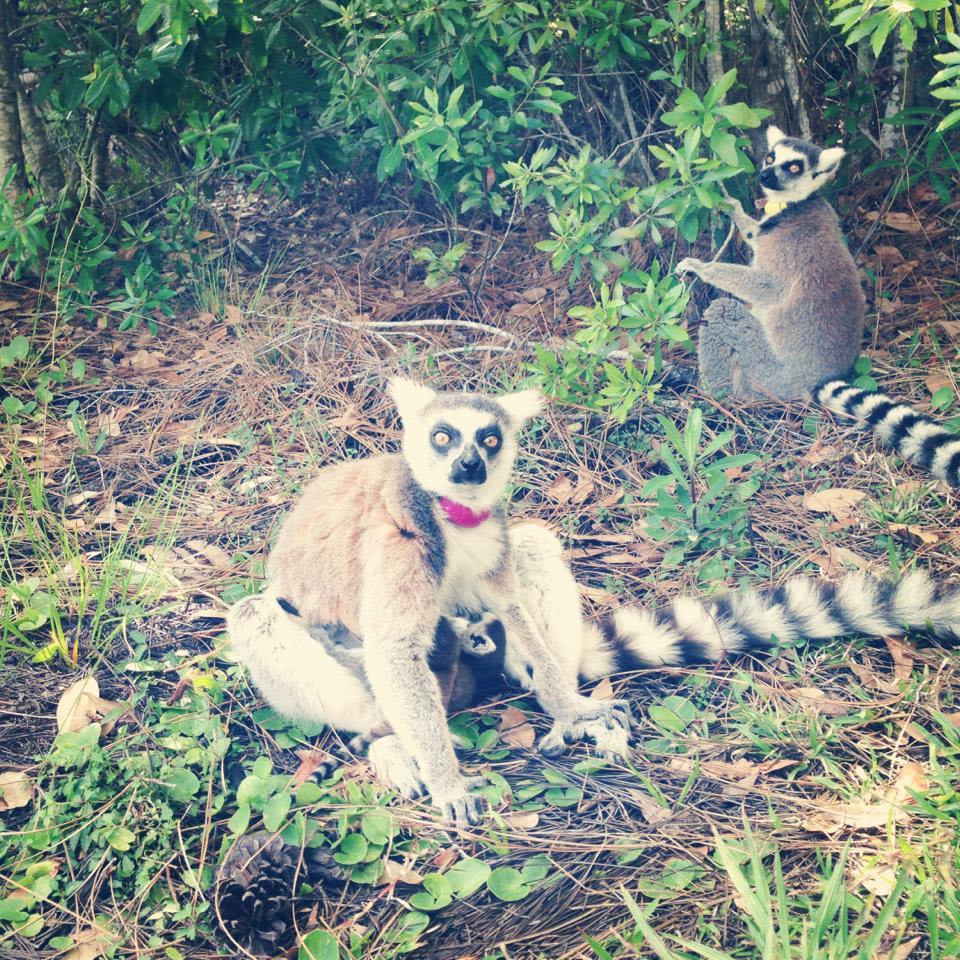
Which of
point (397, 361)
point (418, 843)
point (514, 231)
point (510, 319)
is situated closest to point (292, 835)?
point (418, 843)

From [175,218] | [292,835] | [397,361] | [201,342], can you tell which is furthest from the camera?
[175,218]

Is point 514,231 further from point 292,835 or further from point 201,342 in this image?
point 292,835

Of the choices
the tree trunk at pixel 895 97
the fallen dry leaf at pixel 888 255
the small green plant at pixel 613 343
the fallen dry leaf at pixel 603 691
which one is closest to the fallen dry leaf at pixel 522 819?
the fallen dry leaf at pixel 603 691

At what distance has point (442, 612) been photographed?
3.02m

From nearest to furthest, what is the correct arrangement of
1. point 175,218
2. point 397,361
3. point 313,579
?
point 313,579, point 397,361, point 175,218

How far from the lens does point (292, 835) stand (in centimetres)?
256

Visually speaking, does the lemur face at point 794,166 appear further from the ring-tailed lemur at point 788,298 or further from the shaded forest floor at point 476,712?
the shaded forest floor at point 476,712

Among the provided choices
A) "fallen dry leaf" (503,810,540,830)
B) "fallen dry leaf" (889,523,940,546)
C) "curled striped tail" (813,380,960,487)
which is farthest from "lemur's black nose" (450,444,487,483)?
"curled striped tail" (813,380,960,487)

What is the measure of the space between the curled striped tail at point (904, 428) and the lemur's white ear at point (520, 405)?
1670 millimetres

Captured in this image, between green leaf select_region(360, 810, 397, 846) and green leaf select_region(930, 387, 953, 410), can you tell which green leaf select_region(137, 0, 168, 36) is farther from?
green leaf select_region(930, 387, 953, 410)

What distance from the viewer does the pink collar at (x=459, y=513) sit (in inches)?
118

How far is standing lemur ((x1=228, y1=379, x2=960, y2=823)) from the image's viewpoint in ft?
9.37

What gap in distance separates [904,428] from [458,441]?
210 centimetres

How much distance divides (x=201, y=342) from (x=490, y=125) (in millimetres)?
1972
